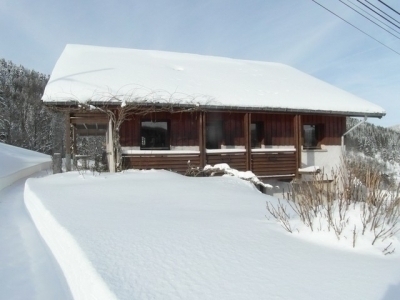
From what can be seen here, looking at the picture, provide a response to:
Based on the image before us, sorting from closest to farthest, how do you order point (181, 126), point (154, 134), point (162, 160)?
point (162, 160) → point (181, 126) → point (154, 134)

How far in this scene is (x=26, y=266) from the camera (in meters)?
3.34

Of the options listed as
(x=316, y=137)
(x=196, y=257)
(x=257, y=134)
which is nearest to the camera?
(x=196, y=257)

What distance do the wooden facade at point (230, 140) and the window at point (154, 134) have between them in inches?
24.1

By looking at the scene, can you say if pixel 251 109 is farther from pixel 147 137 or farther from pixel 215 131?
pixel 147 137

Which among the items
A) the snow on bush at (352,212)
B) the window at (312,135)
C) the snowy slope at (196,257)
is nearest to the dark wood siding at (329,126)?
the window at (312,135)

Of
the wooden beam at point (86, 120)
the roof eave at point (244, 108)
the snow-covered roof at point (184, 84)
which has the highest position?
the snow-covered roof at point (184, 84)

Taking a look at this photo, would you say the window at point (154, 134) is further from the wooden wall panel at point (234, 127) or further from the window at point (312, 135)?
the window at point (312, 135)

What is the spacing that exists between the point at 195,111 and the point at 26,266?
27.7 ft

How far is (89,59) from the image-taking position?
1291cm

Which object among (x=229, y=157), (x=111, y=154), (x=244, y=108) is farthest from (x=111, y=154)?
(x=244, y=108)

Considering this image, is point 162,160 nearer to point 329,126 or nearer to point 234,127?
point 234,127

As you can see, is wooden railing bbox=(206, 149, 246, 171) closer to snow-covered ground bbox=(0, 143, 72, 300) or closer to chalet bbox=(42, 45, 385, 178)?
chalet bbox=(42, 45, 385, 178)

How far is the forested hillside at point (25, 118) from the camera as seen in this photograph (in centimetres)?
3425

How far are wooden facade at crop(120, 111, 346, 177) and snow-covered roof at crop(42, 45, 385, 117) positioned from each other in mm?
841
